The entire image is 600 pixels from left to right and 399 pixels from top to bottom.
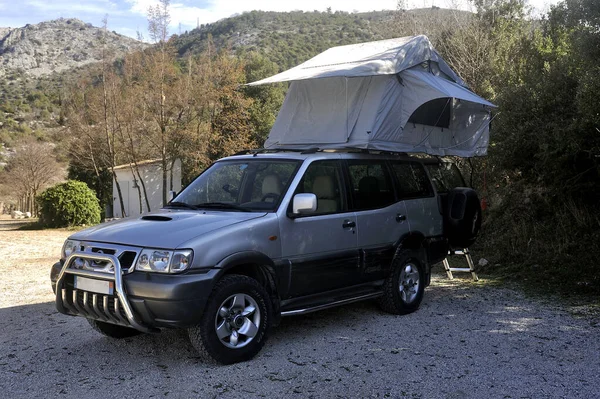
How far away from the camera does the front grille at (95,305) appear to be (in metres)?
5.05

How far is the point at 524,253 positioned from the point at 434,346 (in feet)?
17.8

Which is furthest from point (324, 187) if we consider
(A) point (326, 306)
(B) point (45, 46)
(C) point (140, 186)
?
(B) point (45, 46)

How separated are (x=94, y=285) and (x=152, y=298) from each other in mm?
646

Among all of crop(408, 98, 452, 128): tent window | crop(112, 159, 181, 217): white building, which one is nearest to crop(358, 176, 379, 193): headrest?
crop(408, 98, 452, 128): tent window

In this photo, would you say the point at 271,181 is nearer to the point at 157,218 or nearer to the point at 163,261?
the point at 157,218

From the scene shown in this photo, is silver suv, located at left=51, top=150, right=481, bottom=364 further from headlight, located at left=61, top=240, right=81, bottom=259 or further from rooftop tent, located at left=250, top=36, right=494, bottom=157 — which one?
rooftop tent, located at left=250, top=36, right=494, bottom=157

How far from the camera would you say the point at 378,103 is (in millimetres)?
7500

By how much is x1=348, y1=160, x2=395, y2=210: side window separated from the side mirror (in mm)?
1054

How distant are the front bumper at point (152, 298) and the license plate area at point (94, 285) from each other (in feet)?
0.12

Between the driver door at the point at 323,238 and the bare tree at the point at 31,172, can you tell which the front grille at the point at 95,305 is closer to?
the driver door at the point at 323,238

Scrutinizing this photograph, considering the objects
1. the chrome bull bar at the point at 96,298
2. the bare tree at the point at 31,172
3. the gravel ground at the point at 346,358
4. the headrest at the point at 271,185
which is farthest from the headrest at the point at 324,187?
the bare tree at the point at 31,172

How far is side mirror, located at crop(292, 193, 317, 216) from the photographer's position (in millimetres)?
5758

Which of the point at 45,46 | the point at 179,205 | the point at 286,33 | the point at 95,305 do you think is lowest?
the point at 95,305

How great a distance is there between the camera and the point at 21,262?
1268cm
